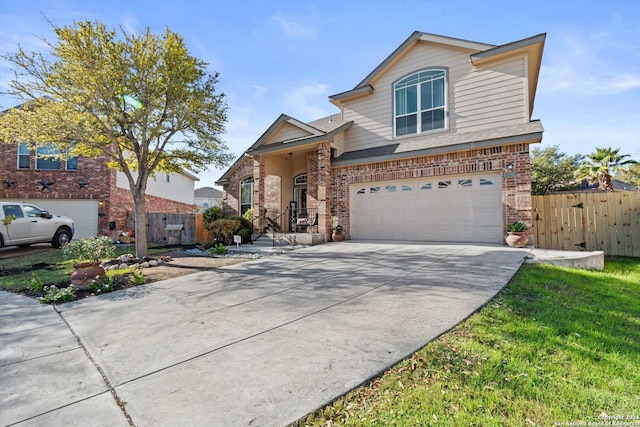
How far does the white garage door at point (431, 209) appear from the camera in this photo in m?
9.59

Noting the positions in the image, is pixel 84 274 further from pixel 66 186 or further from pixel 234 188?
pixel 66 186

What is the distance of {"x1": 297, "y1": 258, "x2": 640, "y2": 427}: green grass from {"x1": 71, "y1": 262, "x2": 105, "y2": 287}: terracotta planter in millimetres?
6169

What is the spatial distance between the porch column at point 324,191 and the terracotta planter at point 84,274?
24.2ft

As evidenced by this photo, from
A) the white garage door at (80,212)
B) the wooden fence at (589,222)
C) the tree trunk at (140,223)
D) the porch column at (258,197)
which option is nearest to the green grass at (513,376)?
the wooden fence at (589,222)

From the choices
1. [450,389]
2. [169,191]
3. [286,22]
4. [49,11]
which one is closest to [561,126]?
[286,22]

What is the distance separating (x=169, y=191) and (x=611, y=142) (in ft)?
99.5

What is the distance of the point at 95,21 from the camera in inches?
303

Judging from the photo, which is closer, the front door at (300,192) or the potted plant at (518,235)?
the potted plant at (518,235)

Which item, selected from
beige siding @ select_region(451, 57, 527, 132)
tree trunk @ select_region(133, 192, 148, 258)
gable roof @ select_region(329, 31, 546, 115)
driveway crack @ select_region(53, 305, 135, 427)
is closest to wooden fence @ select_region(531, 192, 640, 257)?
beige siding @ select_region(451, 57, 527, 132)

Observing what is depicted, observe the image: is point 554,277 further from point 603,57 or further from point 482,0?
point 603,57

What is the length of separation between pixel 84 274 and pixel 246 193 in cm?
1082

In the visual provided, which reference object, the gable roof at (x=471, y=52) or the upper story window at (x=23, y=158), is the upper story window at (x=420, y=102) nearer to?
the gable roof at (x=471, y=52)

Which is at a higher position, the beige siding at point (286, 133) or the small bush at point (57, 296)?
the beige siding at point (286, 133)

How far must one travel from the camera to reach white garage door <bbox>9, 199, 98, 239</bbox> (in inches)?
625
